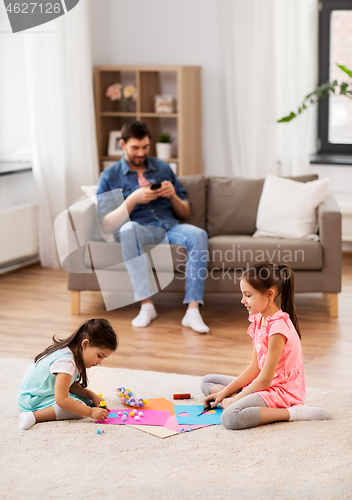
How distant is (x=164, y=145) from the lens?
518 centimetres

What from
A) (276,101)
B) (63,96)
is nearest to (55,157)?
(63,96)

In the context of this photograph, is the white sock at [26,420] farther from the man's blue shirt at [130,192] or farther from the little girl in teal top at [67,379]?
the man's blue shirt at [130,192]

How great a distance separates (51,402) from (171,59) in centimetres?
375

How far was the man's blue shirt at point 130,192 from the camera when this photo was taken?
367cm

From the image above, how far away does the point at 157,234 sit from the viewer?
361 centimetres

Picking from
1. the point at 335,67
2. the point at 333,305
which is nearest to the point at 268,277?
the point at 333,305

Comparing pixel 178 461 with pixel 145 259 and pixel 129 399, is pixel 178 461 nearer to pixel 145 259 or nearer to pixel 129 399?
pixel 129 399

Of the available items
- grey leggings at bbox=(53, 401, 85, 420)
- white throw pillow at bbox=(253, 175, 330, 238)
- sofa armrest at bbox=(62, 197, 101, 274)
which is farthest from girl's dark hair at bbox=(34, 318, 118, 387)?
white throw pillow at bbox=(253, 175, 330, 238)

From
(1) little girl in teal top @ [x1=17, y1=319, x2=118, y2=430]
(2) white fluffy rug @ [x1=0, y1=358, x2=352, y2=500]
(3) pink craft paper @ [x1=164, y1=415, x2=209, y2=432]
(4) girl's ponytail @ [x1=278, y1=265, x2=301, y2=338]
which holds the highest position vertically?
(4) girl's ponytail @ [x1=278, y1=265, x2=301, y2=338]

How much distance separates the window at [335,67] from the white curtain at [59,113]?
6.11 ft

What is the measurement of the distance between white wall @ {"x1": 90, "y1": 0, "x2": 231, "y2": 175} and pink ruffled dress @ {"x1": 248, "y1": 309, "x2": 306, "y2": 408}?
3.34 metres

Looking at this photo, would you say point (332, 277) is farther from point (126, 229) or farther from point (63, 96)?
point (63, 96)

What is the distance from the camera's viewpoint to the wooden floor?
9.41 feet

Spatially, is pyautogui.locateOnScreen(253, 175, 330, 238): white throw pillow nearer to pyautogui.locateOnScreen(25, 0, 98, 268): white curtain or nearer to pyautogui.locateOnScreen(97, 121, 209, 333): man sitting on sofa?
pyautogui.locateOnScreen(97, 121, 209, 333): man sitting on sofa
